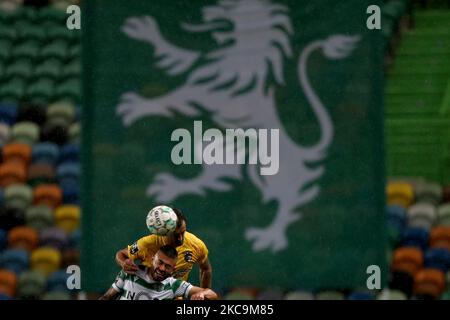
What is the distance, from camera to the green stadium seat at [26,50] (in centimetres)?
2247

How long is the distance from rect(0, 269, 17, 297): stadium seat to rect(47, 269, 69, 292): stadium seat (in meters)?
0.35

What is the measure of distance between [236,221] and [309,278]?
0.71 m

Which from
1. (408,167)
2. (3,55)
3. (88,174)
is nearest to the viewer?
(88,174)

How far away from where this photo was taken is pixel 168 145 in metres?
14.4

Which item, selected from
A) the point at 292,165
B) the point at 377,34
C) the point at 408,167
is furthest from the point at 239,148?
the point at 408,167

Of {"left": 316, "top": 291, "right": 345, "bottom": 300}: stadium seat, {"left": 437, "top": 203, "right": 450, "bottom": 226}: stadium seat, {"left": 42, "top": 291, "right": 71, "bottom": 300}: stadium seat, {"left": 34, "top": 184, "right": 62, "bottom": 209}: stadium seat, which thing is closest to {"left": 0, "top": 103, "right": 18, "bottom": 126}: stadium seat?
{"left": 34, "top": 184, "right": 62, "bottom": 209}: stadium seat

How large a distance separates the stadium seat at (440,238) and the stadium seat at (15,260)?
4123mm

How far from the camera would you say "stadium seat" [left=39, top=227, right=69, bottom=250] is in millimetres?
19453

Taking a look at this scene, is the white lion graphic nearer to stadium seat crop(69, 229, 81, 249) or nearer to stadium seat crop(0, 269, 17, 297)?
stadium seat crop(0, 269, 17, 297)

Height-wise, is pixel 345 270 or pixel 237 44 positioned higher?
pixel 237 44

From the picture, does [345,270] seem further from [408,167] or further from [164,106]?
[408,167]

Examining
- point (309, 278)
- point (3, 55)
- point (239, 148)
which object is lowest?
point (309, 278)

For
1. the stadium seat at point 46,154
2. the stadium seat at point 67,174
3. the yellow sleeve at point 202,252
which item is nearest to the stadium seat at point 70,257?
the stadium seat at point 67,174

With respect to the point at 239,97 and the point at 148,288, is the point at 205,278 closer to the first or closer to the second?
the point at 148,288
